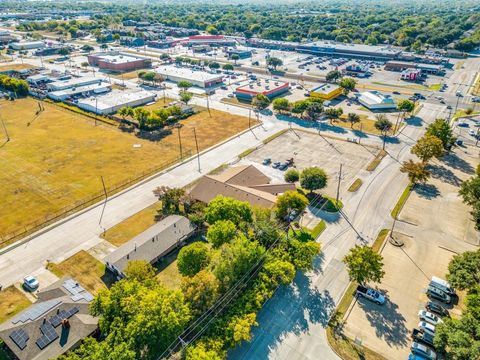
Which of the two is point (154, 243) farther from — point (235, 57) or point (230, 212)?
point (235, 57)

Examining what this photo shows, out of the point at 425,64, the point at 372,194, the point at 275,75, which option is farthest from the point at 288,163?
the point at 425,64

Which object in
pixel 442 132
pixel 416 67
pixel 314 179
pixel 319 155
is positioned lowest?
pixel 319 155

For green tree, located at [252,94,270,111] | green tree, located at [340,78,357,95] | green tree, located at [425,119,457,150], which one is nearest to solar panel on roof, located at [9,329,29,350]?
green tree, located at [425,119,457,150]

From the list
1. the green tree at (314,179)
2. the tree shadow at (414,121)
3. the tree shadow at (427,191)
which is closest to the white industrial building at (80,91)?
the green tree at (314,179)

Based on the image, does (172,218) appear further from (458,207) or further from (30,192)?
(458,207)

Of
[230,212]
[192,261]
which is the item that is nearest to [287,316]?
[192,261]

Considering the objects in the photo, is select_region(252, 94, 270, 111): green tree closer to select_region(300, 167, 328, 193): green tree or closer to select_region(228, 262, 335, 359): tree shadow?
select_region(300, 167, 328, 193): green tree
